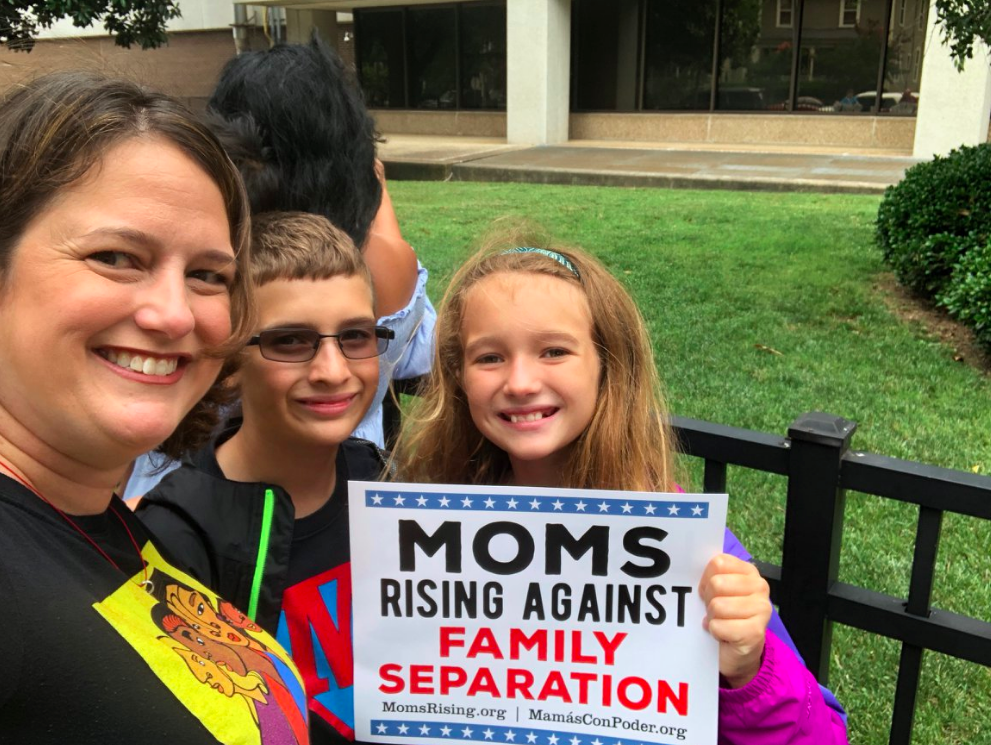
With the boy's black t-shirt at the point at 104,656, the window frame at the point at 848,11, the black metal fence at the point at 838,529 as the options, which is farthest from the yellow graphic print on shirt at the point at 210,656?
the window frame at the point at 848,11

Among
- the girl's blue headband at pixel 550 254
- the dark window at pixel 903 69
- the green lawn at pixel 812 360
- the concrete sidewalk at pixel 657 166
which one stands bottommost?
the green lawn at pixel 812 360

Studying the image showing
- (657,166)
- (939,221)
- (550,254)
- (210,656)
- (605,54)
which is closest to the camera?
(210,656)

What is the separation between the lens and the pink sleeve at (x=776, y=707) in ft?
4.74

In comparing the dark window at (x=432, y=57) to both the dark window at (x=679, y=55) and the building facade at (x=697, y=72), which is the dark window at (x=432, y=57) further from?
the dark window at (x=679, y=55)

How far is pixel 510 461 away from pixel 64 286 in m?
1.11

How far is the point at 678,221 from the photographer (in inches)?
369

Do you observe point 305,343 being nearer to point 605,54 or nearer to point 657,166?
point 657,166

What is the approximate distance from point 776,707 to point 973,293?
472 cm

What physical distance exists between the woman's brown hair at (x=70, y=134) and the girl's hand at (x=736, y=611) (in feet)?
2.89

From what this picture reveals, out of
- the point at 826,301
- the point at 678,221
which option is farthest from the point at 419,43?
the point at 826,301

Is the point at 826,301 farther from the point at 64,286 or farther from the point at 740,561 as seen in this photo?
the point at 64,286

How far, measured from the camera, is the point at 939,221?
6348 mm

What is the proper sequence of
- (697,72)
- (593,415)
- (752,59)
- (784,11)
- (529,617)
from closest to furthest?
Result: 1. (529,617)
2. (593,415)
3. (784,11)
4. (752,59)
5. (697,72)

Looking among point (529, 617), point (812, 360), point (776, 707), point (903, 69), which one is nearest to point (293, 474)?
point (529, 617)
